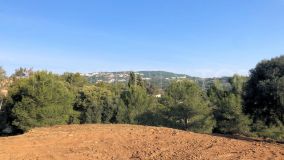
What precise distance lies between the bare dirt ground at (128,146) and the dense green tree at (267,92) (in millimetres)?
4552

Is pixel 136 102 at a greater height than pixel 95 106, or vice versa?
pixel 136 102

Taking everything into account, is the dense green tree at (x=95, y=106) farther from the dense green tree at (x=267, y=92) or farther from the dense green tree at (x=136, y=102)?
the dense green tree at (x=267, y=92)

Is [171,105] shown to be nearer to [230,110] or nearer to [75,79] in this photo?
[230,110]

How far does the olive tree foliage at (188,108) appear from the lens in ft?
120

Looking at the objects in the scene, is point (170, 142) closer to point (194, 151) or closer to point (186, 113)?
point (194, 151)

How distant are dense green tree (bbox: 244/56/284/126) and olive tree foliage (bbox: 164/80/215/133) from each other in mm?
16720

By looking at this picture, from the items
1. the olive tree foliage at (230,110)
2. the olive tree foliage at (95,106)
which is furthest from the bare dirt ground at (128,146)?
the olive tree foliage at (95,106)

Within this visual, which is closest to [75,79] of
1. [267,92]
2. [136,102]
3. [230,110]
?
[136,102]

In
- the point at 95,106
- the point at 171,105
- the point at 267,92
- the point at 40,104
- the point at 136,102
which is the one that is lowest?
the point at 95,106

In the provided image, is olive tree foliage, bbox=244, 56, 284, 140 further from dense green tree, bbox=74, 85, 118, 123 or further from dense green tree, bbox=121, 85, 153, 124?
dense green tree, bbox=74, 85, 118, 123

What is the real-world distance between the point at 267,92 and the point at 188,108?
19.5 meters

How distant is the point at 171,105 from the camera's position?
38.4 meters

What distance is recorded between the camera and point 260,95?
18141 mm

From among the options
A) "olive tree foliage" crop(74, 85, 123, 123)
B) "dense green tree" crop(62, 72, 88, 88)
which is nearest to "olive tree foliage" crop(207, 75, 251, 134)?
"olive tree foliage" crop(74, 85, 123, 123)
